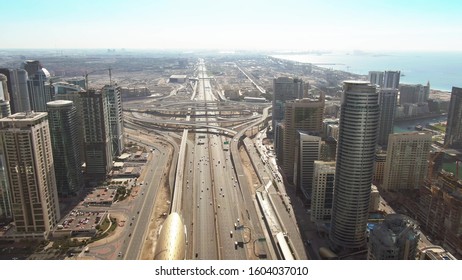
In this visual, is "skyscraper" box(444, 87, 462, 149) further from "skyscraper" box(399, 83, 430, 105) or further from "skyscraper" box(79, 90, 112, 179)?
"skyscraper" box(79, 90, 112, 179)

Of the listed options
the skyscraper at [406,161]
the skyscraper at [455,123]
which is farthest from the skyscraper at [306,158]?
the skyscraper at [455,123]

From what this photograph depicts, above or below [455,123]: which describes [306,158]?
below

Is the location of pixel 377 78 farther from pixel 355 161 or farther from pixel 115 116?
pixel 355 161

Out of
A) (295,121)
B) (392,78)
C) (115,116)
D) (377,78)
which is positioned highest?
(392,78)

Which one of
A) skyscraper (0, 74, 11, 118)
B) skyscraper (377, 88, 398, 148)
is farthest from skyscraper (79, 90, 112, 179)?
skyscraper (377, 88, 398, 148)

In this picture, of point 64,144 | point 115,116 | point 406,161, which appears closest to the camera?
point 64,144

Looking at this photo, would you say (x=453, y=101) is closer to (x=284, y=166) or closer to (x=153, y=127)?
(x=284, y=166)

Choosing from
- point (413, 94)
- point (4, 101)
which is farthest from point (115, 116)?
point (413, 94)

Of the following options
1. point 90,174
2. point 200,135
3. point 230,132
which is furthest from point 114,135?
point 230,132
